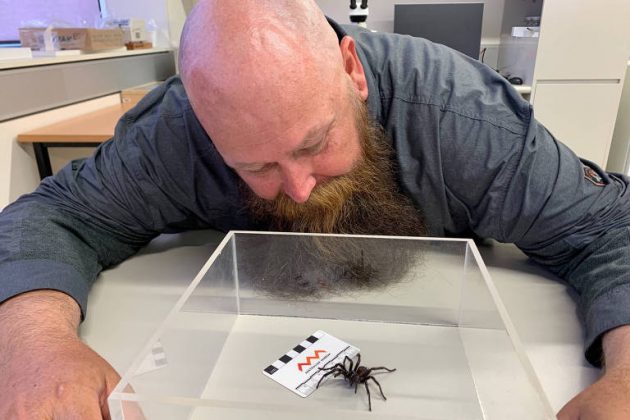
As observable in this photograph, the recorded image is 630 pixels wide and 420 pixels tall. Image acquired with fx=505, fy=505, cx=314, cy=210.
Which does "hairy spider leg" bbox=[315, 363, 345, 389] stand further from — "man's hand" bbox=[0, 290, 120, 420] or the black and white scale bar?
"man's hand" bbox=[0, 290, 120, 420]

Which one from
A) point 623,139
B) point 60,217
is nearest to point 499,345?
point 60,217

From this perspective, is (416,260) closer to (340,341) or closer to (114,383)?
(340,341)

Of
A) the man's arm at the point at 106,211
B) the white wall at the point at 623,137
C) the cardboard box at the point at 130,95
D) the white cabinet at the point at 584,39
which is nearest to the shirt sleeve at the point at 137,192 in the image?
the man's arm at the point at 106,211

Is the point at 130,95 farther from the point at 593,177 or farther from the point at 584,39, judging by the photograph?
the point at 584,39

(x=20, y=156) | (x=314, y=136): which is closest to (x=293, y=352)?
(x=314, y=136)

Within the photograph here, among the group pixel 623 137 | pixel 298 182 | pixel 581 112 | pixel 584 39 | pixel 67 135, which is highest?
pixel 584 39

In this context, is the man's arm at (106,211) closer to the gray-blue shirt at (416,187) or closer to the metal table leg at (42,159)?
the gray-blue shirt at (416,187)

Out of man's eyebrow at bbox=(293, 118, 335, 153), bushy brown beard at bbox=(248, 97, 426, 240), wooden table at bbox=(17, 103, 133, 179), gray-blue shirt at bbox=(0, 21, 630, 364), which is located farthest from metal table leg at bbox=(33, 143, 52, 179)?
man's eyebrow at bbox=(293, 118, 335, 153)
